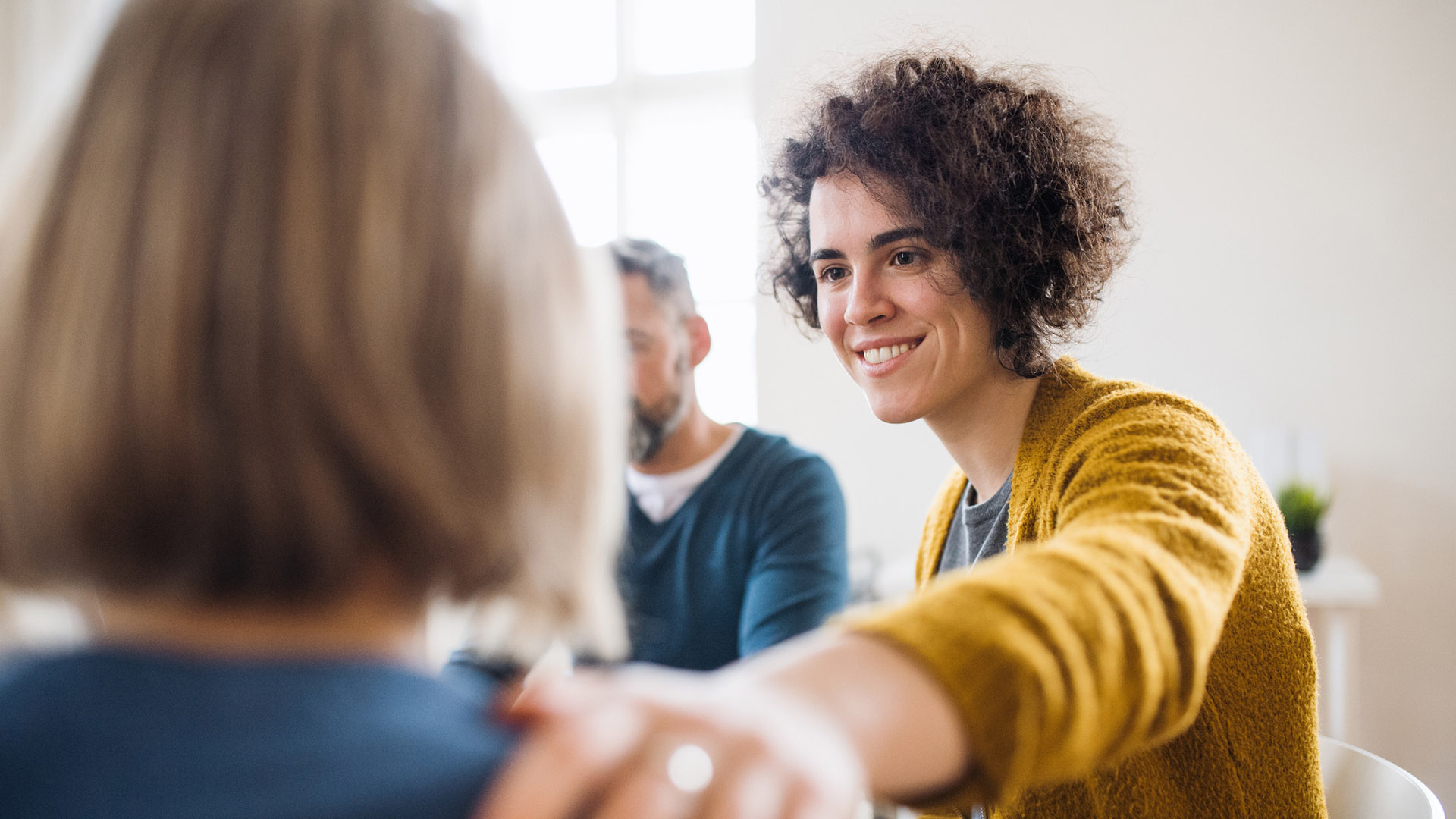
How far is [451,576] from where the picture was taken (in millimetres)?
377

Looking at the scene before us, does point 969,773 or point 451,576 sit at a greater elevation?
point 451,576

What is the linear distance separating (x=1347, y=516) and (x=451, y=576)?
315 centimetres

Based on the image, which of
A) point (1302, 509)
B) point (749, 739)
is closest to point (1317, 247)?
point (1302, 509)

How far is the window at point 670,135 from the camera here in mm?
3574

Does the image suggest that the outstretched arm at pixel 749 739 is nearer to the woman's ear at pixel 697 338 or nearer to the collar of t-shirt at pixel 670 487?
the collar of t-shirt at pixel 670 487

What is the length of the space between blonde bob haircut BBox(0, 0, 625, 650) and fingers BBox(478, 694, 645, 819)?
9 centimetres

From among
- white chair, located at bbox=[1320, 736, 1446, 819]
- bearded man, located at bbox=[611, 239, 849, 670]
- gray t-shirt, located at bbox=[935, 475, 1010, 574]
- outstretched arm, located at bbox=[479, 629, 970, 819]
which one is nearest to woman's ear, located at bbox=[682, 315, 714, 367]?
bearded man, located at bbox=[611, 239, 849, 670]

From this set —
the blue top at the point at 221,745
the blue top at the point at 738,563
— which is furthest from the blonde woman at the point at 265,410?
the blue top at the point at 738,563

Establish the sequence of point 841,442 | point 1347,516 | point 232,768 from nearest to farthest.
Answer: point 232,768, point 1347,516, point 841,442

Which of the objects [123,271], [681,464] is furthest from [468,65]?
[681,464]

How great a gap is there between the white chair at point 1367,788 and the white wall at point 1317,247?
1891mm

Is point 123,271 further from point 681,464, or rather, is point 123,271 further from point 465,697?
point 681,464

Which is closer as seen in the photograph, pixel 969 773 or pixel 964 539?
pixel 969 773

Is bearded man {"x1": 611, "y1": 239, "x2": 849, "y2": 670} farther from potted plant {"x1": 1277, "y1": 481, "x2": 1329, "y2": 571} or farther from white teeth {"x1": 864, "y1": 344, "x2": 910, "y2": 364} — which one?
potted plant {"x1": 1277, "y1": 481, "x2": 1329, "y2": 571}
